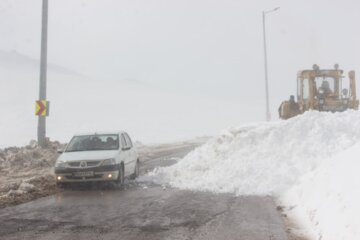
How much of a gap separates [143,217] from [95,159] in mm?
4165

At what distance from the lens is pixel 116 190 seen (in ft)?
43.9

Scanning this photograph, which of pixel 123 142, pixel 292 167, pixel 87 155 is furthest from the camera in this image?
pixel 123 142

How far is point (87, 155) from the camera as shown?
44.4 feet

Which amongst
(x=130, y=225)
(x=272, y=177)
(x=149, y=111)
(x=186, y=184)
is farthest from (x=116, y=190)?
(x=149, y=111)

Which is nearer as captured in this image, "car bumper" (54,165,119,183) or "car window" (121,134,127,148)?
"car bumper" (54,165,119,183)

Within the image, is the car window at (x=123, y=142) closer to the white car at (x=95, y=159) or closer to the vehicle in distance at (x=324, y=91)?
the white car at (x=95, y=159)

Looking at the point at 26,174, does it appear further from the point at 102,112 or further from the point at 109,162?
the point at 102,112

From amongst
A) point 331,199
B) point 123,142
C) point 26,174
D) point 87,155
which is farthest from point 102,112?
point 331,199

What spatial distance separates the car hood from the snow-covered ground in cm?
189

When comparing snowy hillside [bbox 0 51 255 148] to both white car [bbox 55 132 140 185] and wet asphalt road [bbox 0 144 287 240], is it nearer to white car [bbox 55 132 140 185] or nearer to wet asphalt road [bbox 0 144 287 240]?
white car [bbox 55 132 140 185]

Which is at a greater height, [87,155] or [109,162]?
[87,155]

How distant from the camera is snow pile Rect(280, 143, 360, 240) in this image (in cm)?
690

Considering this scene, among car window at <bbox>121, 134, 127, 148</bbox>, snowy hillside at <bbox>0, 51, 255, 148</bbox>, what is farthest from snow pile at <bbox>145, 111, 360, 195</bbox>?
snowy hillside at <bbox>0, 51, 255, 148</bbox>

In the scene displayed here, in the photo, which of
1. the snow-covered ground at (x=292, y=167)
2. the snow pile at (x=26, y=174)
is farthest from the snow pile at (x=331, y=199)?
the snow pile at (x=26, y=174)
